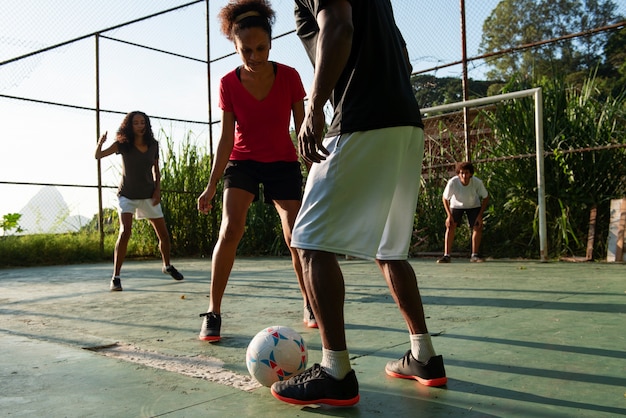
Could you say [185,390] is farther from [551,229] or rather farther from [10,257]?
[10,257]

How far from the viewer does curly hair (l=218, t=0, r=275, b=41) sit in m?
2.77

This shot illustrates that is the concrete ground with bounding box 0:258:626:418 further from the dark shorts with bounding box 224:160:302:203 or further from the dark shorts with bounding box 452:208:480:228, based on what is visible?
the dark shorts with bounding box 452:208:480:228

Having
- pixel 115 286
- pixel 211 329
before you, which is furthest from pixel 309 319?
pixel 115 286

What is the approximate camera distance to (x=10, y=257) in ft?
28.2

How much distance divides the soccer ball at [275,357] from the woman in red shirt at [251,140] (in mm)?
852

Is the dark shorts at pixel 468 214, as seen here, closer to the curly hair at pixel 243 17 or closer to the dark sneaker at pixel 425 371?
the curly hair at pixel 243 17

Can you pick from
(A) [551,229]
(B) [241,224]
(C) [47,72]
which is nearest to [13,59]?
(C) [47,72]

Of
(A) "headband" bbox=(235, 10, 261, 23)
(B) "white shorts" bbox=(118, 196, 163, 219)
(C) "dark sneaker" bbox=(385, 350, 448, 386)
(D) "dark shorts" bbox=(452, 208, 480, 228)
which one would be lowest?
(C) "dark sneaker" bbox=(385, 350, 448, 386)

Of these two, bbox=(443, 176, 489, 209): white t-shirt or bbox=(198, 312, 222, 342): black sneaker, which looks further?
bbox=(443, 176, 489, 209): white t-shirt

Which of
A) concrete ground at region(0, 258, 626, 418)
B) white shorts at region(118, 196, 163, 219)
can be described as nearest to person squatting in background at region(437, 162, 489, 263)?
concrete ground at region(0, 258, 626, 418)

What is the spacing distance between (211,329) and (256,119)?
3.53ft

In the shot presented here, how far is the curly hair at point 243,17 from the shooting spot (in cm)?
277

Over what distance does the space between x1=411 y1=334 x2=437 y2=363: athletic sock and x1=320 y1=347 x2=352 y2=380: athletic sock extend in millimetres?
312

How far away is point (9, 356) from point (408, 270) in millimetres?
1734
